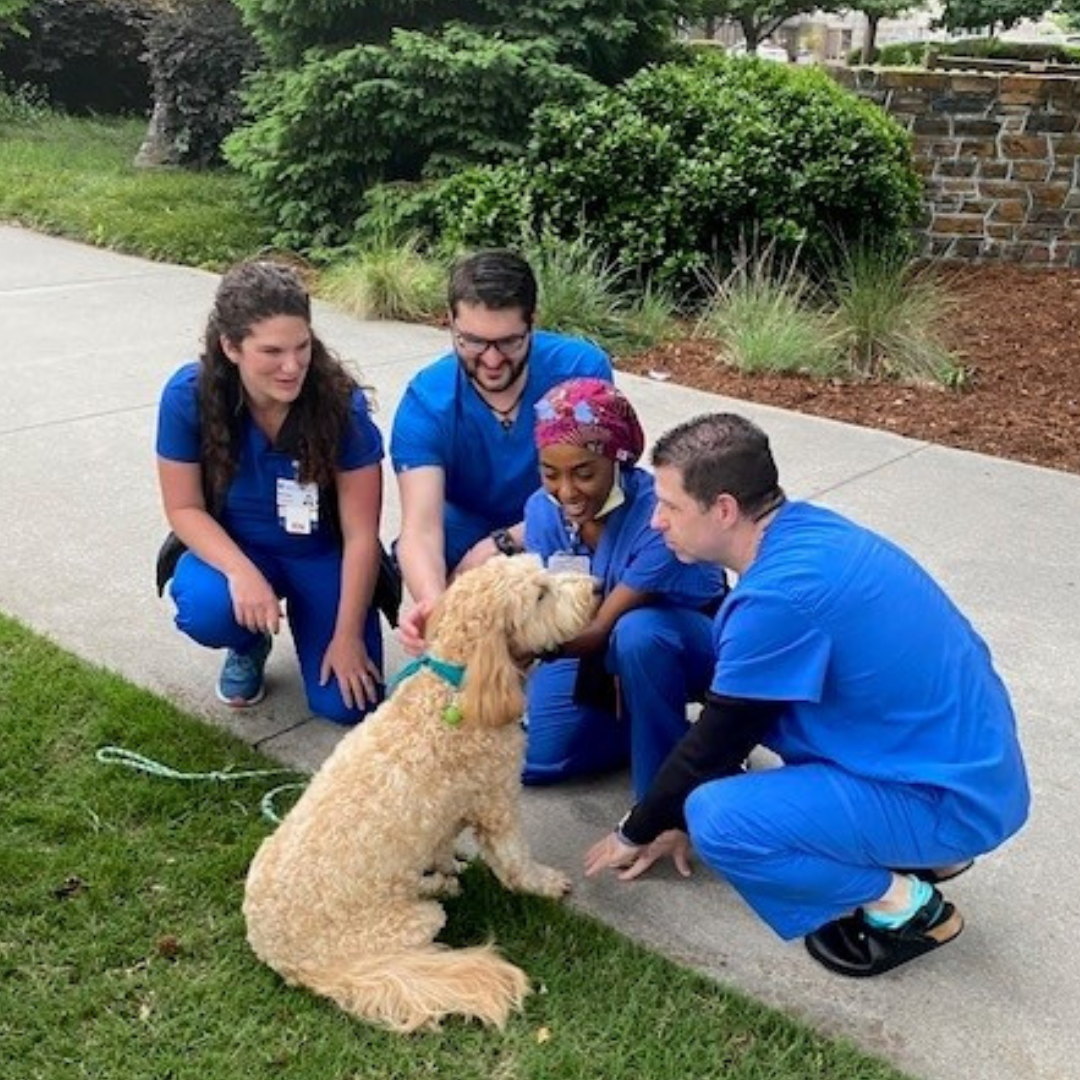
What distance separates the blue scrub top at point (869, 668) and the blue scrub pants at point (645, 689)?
45 centimetres

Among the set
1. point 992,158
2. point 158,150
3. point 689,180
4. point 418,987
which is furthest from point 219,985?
point 158,150

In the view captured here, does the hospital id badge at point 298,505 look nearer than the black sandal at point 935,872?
No

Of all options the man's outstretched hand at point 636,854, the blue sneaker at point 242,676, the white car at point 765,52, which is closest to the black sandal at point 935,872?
the man's outstretched hand at point 636,854

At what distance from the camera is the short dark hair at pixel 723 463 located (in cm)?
268

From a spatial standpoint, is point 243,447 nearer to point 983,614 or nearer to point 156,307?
point 983,614

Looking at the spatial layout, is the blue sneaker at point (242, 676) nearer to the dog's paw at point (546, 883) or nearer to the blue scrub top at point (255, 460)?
the blue scrub top at point (255, 460)

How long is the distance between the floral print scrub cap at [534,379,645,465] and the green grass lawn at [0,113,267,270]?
7.76m

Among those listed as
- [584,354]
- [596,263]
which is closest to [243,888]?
[584,354]

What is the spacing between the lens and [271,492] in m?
3.84

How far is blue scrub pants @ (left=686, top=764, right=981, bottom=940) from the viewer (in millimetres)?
2746

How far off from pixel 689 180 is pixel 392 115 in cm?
261

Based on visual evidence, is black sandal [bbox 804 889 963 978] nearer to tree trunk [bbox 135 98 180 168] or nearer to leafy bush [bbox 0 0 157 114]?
tree trunk [bbox 135 98 180 168]

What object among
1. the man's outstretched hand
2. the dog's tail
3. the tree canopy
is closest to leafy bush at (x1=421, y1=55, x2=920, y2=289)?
the man's outstretched hand

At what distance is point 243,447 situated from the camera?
3738 millimetres
